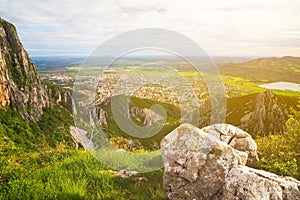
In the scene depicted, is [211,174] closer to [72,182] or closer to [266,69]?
[72,182]

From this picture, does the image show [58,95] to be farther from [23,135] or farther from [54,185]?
[54,185]

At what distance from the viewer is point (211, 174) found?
6.46 metres

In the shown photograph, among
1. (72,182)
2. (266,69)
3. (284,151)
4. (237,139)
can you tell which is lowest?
(72,182)

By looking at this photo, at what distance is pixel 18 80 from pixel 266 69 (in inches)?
3705

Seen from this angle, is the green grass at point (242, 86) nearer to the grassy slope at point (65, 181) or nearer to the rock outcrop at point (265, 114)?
the rock outcrop at point (265, 114)

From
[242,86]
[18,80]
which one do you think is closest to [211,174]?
[242,86]

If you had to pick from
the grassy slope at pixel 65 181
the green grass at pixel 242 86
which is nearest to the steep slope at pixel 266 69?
the green grass at pixel 242 86

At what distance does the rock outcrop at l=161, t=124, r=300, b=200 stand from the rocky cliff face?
85607mm

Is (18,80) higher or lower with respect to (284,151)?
lower

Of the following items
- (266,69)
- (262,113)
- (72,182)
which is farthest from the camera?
(266,69)

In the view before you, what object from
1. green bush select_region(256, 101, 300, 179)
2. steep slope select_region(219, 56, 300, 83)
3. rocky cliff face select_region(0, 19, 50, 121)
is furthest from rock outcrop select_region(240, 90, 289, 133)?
rocky cliff face select_region(0, 19, 50, 121)

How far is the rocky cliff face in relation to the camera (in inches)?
3349

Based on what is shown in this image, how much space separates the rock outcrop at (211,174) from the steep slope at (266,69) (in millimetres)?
48251

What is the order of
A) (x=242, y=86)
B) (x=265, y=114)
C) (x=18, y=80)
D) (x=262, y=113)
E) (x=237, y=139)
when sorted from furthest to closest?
1. (x=18, y=80)
2. (x=242, y=86)
3. (x=262, y=113)
4. (x=265, y=114)
5. (x=237, y=139)
